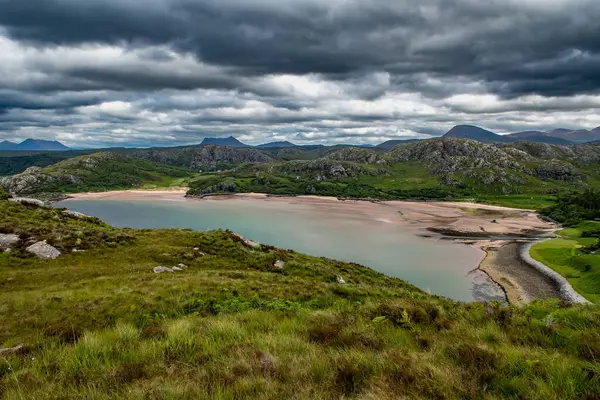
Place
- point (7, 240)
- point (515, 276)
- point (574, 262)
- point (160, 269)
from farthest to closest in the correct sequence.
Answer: point (574, 262)
point (515, 276)
point (7, 240)
point (160, 269)

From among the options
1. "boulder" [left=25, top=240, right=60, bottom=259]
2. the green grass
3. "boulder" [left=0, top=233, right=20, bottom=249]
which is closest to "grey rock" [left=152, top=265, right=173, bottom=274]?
"boulder" [left=25, top=240, right=60, bottom=259]

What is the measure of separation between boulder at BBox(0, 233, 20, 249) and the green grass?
6581 cm

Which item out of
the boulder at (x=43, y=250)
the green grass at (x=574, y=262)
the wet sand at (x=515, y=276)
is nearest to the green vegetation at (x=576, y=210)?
the green grass at (x=574, y=262)

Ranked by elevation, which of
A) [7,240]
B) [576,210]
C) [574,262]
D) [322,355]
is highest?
[322,355]

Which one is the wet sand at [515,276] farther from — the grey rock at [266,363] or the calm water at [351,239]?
the grey rock at [266,363]

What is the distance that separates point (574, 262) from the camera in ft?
230

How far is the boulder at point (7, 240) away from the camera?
87.5ft

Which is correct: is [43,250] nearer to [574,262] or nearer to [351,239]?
[351,239]

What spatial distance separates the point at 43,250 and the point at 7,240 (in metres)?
3.58

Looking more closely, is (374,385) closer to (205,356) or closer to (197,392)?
(197,392)

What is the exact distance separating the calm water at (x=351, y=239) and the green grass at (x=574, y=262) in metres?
13.7

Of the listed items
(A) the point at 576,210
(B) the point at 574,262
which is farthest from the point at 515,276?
(A) the point at 576,210

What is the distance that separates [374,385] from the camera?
4.90m

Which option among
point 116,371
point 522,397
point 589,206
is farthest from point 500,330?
point 589,206
